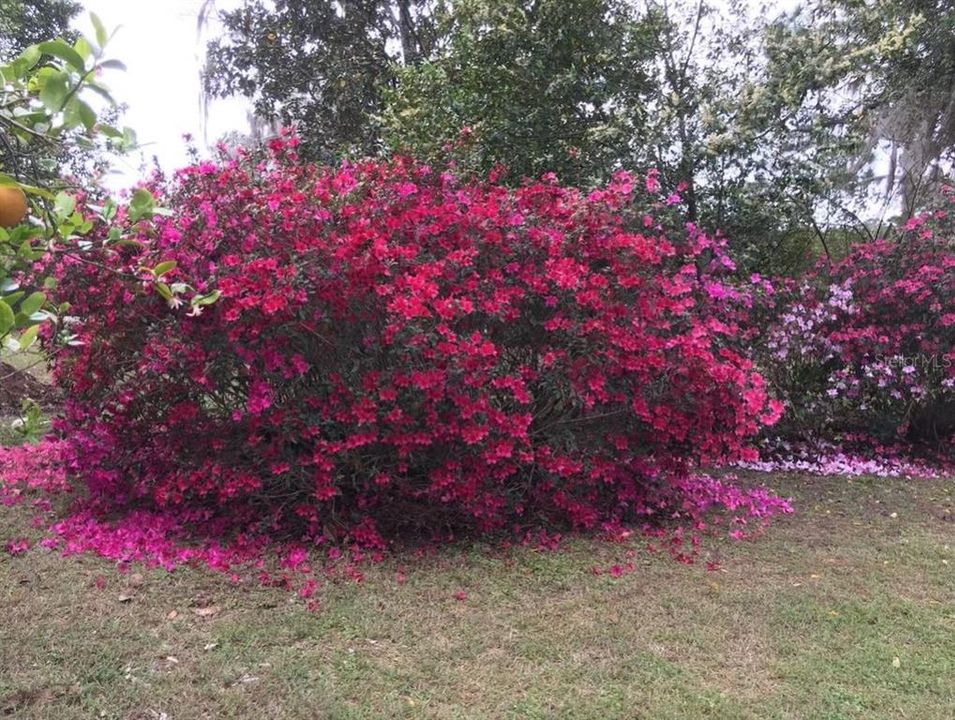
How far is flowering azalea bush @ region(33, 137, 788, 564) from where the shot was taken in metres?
3.50

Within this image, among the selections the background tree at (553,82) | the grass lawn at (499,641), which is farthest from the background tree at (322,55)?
the grass lawn at (499,641)

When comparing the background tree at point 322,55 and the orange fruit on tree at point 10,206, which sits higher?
the background tree at point 322,55

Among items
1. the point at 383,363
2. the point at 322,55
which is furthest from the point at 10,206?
the point at 322,55

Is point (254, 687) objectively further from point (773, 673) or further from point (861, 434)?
point (861, 434)

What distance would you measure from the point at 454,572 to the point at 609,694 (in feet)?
3.93

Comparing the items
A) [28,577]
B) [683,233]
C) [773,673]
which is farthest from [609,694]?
[683,233]

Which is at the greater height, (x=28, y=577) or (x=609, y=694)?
(x=28, y=577)

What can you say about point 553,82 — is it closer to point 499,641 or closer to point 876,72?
point 876,72

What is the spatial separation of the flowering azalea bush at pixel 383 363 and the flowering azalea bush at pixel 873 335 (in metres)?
2.52

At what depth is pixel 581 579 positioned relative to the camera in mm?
3615

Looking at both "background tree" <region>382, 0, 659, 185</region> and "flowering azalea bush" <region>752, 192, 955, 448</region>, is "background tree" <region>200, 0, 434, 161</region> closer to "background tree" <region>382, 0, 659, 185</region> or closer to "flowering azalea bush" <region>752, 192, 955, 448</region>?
"background tree" <region>382, 0, 659, 185</region>

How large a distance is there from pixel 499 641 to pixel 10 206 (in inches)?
95.6

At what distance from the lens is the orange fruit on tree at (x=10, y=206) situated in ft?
3.63

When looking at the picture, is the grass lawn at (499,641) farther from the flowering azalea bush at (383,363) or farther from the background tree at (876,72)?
the background tree at (876,72)
